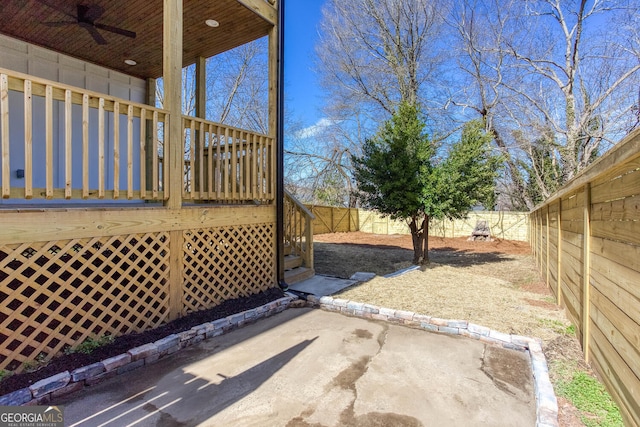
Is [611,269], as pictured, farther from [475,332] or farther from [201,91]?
[201,91]

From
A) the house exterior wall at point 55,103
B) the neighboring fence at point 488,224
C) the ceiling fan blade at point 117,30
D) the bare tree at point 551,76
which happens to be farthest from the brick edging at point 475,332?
the bare tree at point 551,76

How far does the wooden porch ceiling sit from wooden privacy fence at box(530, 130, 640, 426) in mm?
4588

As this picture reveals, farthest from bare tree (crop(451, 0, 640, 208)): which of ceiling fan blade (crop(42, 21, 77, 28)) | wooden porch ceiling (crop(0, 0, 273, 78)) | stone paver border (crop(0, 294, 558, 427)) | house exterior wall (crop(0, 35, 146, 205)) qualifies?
ceiling fan blade (crop(42, 21, 77, 28))

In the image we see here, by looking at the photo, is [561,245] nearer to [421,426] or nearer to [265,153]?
[421,426]

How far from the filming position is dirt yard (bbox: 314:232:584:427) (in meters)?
3.78

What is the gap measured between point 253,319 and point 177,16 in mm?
3705

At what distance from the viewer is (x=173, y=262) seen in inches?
147

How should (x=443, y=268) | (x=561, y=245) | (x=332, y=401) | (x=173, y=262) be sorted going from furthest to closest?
(x=443, y=268), (x=561, y=245), (x=173, y=262), (x=332, y=401)

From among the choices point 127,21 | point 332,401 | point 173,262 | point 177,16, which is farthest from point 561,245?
point 127,21

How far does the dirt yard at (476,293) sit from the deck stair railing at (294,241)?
659 mm

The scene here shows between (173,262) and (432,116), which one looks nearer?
(173,262)

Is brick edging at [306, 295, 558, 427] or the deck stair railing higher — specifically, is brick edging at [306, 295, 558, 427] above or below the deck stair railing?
below

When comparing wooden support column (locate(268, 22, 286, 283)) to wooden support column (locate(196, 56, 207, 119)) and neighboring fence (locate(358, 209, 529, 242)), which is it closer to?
wooden support column (locate(196, 56, 207, 119))

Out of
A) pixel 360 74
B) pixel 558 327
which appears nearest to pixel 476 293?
pixel 558 327
